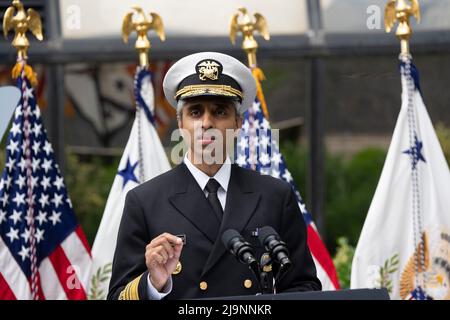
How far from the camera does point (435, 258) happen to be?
629 centimetres

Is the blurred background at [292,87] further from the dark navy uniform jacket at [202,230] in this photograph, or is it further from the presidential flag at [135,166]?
the dark navy uniform jacket at [202,230]

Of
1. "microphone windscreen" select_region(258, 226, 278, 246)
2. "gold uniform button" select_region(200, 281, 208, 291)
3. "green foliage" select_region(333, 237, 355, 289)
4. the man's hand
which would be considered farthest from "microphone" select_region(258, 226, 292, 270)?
"green foliage" select_region(333, 237, 355, 289)

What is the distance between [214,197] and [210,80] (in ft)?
1.52

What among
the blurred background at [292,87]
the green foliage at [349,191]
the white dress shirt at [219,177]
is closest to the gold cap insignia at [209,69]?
the white dress shirt at [219,177]

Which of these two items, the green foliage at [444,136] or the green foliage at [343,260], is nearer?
the green foliage at [343,260]

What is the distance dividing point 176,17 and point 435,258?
329 centimetres

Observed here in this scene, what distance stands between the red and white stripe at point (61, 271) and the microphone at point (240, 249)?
2.87 m

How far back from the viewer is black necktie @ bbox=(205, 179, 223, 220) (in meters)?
4.09

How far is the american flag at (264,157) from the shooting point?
6613 mm

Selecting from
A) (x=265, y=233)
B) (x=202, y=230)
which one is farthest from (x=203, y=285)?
(x=265, y=233)

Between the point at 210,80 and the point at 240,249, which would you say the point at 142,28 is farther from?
the point at 240,249

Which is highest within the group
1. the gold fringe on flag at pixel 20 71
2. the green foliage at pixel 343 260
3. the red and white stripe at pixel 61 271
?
the gold fringe on flag at pixel 20 71

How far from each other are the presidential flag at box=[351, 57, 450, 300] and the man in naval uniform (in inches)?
87.3
